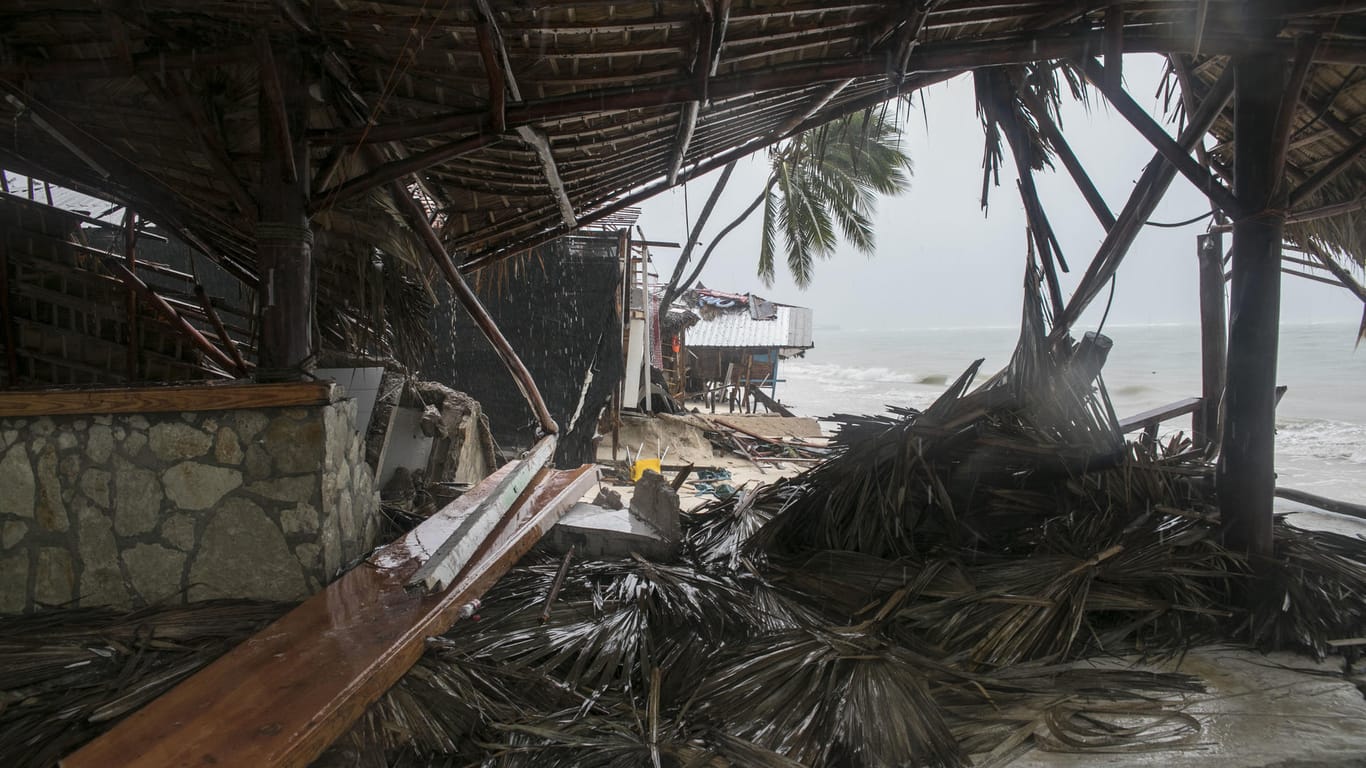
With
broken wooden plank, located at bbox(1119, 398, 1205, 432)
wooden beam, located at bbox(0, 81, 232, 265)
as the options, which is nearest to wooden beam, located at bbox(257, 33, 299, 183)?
wooden beam, located at bbox(0, 81, 232, 265)

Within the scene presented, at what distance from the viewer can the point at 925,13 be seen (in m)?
2.20

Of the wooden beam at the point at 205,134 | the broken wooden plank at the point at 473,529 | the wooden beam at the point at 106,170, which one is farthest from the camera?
the wooden beam at the point at 106,170

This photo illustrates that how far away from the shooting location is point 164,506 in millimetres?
2496

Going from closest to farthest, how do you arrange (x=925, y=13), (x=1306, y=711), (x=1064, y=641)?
(x=1306, y=711) → (x=925, y=13) → (x=1064, y=641)

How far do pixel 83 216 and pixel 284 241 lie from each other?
311 centimetres

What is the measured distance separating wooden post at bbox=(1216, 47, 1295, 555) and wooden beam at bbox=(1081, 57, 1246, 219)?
6 cm

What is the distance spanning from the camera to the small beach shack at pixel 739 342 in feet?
57.8

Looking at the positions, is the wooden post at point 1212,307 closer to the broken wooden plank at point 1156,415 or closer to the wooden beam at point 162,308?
the broken wooden plank at point 1156,415

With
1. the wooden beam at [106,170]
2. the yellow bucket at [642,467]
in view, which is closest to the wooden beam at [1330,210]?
the wooden beam at [106,170]

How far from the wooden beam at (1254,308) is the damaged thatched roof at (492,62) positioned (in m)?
0.19

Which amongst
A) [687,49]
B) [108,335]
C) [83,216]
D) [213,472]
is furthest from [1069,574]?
[83,216]

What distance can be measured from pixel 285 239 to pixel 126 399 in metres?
0.79

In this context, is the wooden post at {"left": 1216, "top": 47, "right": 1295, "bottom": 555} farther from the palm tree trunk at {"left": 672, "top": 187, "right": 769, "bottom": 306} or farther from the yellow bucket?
the palm tree trunk at {"left": 672, "top": 187, "right": 769, "bottom": 306}

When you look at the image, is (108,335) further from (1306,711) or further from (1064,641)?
(1306,711)
